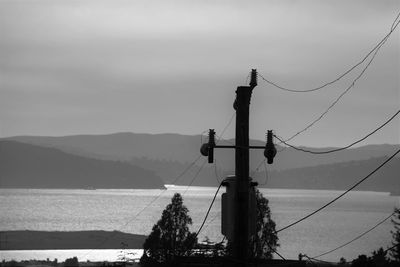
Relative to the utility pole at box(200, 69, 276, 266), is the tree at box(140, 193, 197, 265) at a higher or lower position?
higher

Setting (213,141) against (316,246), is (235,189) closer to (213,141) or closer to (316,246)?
(213,141)

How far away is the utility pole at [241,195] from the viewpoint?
1964cm

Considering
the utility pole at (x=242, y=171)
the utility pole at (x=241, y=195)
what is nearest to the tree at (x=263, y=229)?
the utility pole at (x=241, y=195)

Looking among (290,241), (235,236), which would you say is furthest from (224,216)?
(290,241)

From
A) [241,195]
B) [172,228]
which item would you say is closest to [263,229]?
[172,228]

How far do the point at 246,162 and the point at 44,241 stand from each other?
122693mm

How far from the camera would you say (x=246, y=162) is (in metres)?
19.8

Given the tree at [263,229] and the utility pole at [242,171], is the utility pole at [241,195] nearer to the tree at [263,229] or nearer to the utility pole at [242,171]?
the utility pole at [242,171]

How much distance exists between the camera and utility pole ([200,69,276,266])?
19641 millimetres

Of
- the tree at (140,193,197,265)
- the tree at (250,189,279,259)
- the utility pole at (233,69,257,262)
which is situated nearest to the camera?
the utility pole at (233,69,257,262)

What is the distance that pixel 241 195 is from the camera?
65.6 ft

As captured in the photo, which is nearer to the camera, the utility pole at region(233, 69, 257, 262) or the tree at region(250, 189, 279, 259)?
the utility pole at region(233, 69, 257, 262)

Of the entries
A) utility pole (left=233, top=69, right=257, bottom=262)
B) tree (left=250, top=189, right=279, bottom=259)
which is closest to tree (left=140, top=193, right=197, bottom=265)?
tree (left=250, top=189, right=279, bottom=259)

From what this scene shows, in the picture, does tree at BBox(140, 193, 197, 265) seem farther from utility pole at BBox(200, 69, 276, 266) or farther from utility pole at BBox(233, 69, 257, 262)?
utility pole at BBox(233, 69, 257, 262)
